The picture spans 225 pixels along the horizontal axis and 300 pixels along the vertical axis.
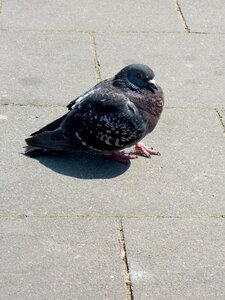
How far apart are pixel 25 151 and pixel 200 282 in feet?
7.06

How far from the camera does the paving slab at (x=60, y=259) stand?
15.5 feet

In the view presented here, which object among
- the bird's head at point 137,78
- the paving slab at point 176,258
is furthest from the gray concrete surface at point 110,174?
the bird's head at point 137,78

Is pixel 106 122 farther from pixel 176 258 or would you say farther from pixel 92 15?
pixel 92 15

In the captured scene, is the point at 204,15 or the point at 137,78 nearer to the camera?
the point at 137,78

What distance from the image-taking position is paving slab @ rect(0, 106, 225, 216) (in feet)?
18.4

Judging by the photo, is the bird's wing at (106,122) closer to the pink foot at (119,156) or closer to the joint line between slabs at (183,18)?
the pink foot at (119,156)

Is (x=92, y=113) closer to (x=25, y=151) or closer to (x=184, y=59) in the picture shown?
(x=25, y=151)

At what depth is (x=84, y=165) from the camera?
6.17m

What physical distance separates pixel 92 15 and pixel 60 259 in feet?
15.0

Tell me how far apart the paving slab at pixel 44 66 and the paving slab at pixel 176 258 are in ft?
7.05

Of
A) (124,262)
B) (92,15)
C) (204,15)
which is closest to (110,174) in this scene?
(124,262)

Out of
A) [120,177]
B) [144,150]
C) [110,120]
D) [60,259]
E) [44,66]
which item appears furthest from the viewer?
[44,66]

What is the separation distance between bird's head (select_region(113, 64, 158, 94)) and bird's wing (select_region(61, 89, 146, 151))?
0.16 meters

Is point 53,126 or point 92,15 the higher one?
point 53,126
